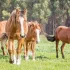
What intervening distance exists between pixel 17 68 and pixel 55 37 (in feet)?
25.6

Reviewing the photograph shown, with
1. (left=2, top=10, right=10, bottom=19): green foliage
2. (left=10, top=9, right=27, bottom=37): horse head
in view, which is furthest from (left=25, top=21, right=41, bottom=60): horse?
(left=2, top=10, right=10, bottom=19): green foliage

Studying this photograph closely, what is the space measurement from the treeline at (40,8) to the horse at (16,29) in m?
47.2

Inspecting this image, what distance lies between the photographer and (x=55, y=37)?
17.5m

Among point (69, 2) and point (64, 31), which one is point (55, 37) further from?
point (69, 2)

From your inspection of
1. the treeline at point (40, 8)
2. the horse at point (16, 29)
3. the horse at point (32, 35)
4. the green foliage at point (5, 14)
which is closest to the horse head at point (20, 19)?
the horse at point (16, 29)

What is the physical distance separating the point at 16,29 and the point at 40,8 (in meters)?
48.9

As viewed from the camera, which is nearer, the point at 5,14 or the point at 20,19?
the point at 20,19

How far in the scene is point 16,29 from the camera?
10609 mm

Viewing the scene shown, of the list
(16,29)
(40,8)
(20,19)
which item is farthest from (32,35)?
(40,8)

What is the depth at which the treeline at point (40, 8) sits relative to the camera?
59.2 meters

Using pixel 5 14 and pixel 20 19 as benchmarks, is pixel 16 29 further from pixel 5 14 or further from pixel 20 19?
pixel 5 14

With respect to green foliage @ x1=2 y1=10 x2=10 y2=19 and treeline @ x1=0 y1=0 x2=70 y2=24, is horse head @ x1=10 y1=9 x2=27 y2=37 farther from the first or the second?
green foliage @ x1=2 y1=10 x2=10 y2=19

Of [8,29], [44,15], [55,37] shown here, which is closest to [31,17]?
[44,15]

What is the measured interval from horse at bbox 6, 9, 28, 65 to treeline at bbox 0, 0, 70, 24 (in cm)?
4721
